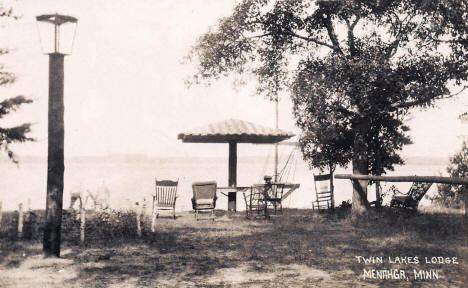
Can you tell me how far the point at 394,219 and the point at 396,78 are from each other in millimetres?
3109

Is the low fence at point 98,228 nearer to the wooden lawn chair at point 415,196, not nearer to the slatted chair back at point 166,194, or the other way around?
the slatted chair back at point 166,194

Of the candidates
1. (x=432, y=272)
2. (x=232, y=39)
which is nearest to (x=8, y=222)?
(x=232, y=39)

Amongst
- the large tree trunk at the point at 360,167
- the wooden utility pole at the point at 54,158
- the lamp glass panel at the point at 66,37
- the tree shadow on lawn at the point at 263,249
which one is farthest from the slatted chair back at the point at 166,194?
the lamp glass panel at the point at 66,37

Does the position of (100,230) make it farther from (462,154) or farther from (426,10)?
(462,154)

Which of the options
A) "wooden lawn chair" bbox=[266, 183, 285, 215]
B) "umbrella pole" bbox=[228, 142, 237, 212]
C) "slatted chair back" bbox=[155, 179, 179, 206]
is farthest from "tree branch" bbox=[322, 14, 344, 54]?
"slatted chair back" bbox=[155, 179, 179, 206]

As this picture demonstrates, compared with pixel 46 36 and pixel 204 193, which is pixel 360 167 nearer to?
pixel 204 193

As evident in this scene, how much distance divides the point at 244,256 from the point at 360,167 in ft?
18.0

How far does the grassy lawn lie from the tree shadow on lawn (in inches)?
0.5

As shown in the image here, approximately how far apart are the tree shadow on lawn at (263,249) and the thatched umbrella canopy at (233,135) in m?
2.57

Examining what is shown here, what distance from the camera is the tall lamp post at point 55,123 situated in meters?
5.93

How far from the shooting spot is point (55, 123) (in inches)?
236

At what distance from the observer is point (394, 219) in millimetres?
10281

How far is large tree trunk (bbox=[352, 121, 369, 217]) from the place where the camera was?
35.4ft

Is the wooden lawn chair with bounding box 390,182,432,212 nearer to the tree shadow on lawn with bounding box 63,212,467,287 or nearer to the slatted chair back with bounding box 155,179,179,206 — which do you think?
the tree shadow on lawn with bounding box 63,212,467,287
